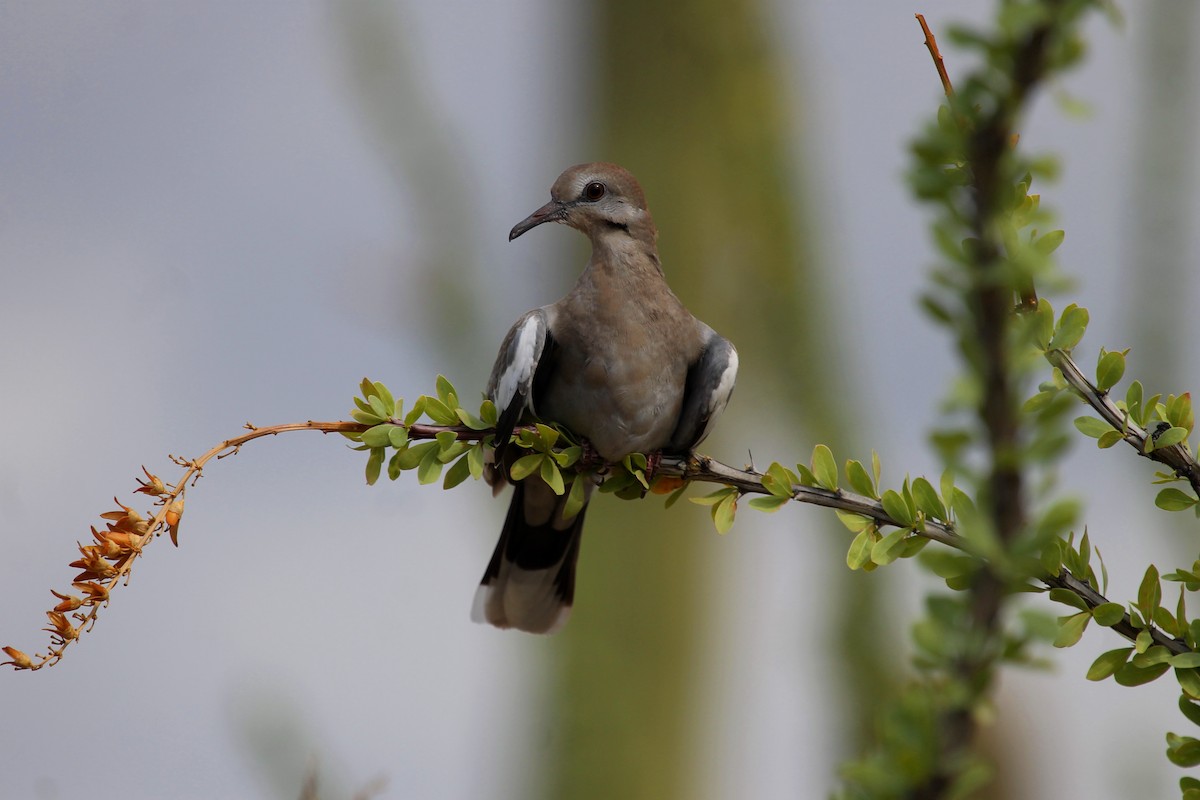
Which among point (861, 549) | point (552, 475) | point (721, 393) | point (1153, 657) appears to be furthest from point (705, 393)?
point (1153, 657)

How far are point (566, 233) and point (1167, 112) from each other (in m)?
5.13

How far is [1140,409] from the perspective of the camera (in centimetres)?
170

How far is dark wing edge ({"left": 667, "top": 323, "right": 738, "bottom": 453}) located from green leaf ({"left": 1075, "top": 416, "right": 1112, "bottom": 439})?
2.06 m

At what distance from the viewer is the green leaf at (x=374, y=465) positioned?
6.06 feet

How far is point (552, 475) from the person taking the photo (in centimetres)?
208

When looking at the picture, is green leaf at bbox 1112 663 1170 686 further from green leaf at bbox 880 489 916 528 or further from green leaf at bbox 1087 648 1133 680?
green leaf at bbox 880 489 916 528

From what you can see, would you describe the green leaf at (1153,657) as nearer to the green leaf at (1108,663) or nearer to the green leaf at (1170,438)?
the green leaf at (1108,663)

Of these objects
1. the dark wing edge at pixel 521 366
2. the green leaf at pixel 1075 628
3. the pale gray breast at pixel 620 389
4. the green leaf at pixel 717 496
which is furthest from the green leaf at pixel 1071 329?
the pale gray breast at pixel 620 389

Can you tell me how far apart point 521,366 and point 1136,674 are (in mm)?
2218

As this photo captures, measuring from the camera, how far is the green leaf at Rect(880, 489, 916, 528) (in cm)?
161

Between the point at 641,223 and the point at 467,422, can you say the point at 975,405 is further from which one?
the point at 641,223

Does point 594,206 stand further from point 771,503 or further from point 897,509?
point 897,509

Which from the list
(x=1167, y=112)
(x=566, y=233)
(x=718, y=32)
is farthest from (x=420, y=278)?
(x=1167, y=112)

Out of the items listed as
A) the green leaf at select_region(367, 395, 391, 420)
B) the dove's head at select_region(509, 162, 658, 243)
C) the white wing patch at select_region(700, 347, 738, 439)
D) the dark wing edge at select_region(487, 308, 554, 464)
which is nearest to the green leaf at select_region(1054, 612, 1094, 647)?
the green leaf at select_region(367, 395, 391, 420)
